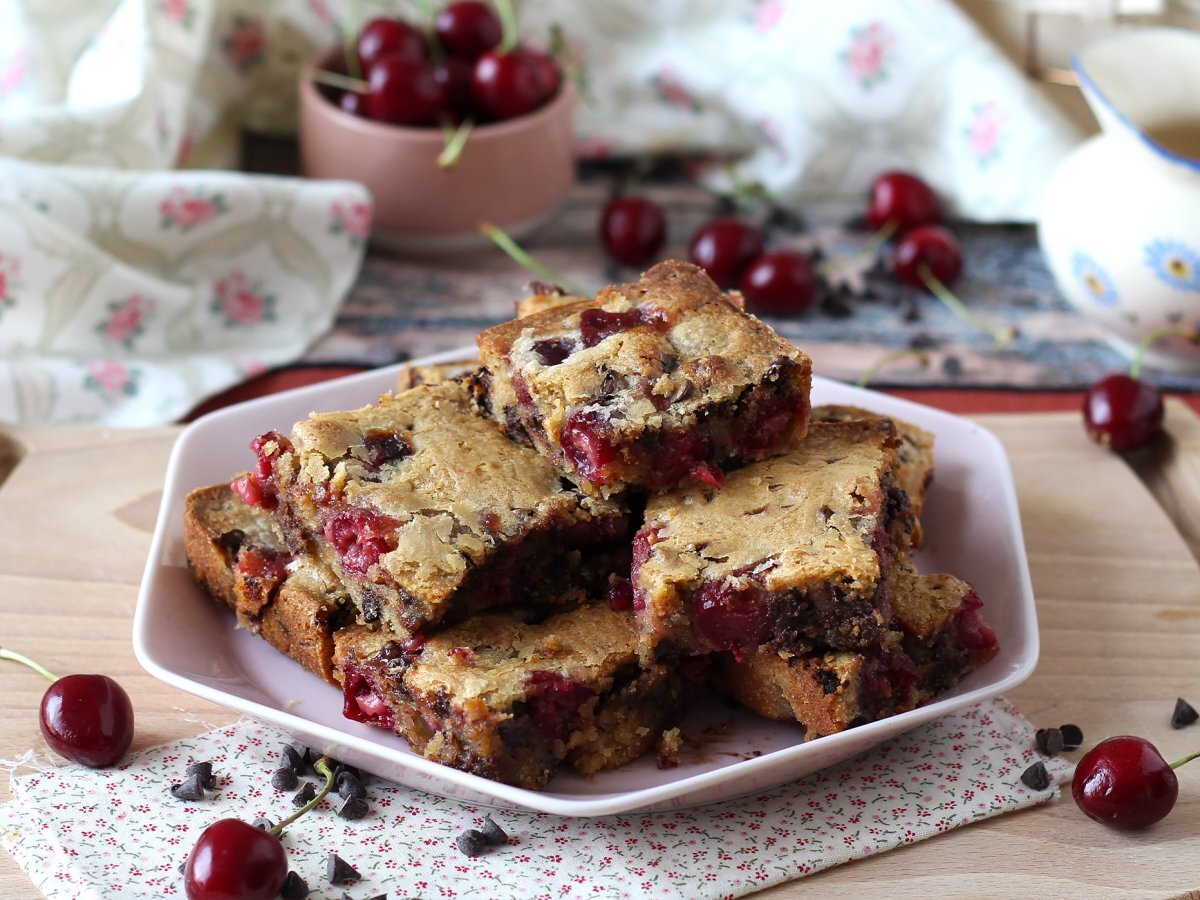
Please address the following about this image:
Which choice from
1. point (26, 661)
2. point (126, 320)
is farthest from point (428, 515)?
point (126, 320)

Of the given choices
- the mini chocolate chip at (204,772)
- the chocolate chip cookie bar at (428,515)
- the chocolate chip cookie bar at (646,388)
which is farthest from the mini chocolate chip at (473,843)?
the chocolate chip cookie bar at (646,388)

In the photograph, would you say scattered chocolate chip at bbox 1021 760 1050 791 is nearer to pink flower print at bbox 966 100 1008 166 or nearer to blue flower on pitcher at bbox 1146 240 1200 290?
blue flower on pitcher at bbox 1146 240 1200 290

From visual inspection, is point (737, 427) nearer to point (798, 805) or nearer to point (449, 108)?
point (798, 805)

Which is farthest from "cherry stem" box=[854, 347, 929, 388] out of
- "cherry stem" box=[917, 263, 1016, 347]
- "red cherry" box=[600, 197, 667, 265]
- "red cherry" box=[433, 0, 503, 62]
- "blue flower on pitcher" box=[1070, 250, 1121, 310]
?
"red cherry" box=[433, 0, 503, 62]

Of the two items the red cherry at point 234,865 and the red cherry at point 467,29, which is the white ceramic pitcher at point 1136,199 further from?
the red cherry at point 234,865

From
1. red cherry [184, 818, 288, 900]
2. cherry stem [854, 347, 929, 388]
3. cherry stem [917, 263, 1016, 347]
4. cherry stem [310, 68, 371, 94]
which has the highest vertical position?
cherry stem [310, 68, 371, 94]

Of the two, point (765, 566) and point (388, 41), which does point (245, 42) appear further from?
point (765, 566)

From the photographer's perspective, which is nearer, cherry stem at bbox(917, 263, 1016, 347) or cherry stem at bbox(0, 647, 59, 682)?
cherry stem at bbox(0, 647, 59, 682)
